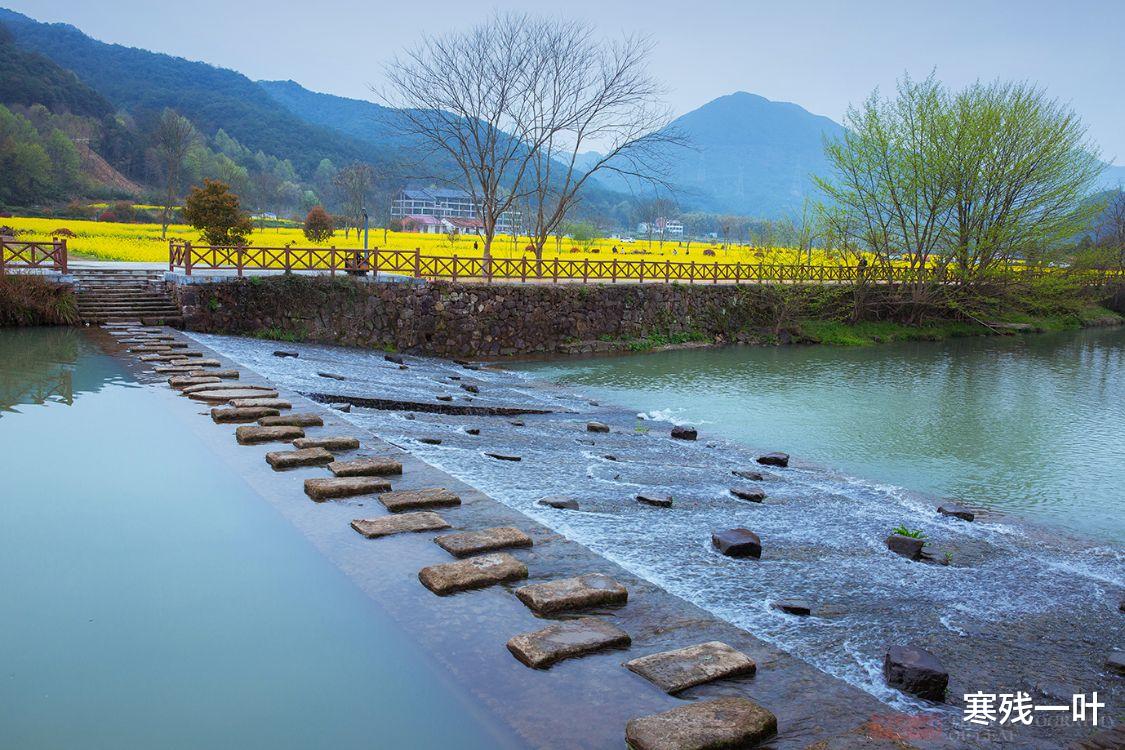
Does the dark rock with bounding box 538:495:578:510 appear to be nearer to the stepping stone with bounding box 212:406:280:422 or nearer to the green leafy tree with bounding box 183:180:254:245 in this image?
the stepping stone with bounding box 212:406:280:422

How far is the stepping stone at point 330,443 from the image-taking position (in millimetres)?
7910

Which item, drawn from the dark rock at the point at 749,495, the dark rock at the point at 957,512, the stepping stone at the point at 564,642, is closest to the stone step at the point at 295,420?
the dark rock at the point at 749,495

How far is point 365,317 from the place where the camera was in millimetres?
22594

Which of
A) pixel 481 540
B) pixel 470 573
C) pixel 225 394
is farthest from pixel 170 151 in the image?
pixel 470 573

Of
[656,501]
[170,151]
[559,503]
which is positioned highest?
[170,151]

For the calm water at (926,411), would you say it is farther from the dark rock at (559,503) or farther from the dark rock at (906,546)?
the dark rock at (559,503)

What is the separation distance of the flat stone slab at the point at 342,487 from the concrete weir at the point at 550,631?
0.05ft

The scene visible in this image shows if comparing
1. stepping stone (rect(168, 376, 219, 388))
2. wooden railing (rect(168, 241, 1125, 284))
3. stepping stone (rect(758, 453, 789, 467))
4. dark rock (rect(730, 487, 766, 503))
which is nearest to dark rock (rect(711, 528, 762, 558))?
dark rock (rect(730, 487, 766, 503))

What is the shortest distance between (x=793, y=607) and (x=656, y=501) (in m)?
2.72

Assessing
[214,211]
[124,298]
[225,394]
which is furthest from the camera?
[214,211]

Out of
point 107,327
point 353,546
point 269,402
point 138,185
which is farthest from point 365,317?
point 138,185

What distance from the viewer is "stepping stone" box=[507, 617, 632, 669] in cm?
394

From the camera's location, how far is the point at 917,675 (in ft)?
13.4

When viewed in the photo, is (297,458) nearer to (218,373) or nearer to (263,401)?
(263,401)
